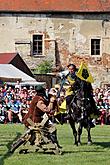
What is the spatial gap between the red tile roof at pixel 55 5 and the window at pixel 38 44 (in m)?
2.47

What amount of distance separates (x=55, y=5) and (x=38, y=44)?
3.84 meters

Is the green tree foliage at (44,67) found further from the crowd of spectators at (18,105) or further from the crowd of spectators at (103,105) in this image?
the crowd of spectators at (18,105)

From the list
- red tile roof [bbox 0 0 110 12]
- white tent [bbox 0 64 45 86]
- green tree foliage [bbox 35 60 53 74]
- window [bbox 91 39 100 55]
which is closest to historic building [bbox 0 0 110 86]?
red tile roof [bbox 0 0 110 12]

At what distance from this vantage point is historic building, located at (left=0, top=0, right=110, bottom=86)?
49406 mm

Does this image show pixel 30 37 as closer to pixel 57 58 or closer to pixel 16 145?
pixel 57 58

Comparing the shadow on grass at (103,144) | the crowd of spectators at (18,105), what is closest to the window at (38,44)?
the crowd of spectators at (18,105)

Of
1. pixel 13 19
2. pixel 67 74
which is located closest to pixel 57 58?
pixel 13 19

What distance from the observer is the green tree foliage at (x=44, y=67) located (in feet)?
159

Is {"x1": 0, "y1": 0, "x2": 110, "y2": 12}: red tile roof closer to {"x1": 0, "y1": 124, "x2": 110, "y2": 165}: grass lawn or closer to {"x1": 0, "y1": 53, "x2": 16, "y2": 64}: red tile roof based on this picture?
{"x1": 0, "y1": 53, "x2": 16, "y2": 64}: red tile roof

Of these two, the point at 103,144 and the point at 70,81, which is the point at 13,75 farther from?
the point at 70,81

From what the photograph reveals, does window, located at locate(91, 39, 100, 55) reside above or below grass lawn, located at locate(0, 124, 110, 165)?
above

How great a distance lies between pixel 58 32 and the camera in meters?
49.6

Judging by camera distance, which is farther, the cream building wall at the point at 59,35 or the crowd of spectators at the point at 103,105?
the cream building wall at the point at 59,35

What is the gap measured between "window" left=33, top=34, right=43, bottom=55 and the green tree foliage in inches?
65.0
